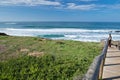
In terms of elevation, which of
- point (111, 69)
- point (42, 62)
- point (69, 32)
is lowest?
point (69, 32)

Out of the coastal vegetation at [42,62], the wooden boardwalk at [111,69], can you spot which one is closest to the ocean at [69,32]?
the coastal vegetation at [42,62]

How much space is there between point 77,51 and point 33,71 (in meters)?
3.80

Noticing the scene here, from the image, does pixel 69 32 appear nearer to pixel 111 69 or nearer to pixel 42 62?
pixel 42 62

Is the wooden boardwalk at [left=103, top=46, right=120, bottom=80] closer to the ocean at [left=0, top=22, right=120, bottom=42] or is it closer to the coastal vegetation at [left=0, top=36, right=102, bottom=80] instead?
the coastal vegetation at [left=0, top=36, right=102, bottom=80]

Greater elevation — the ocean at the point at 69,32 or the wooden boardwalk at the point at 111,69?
the wooden boardwalk at the point at 111,69

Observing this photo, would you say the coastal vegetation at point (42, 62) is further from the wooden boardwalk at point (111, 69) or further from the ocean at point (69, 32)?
the ocean at point (69, 32)

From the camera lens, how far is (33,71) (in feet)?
24.9

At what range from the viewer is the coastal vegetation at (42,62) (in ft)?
24.1

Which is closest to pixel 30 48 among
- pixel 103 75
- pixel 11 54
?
pixel 11 54

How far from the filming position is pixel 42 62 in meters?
8.59

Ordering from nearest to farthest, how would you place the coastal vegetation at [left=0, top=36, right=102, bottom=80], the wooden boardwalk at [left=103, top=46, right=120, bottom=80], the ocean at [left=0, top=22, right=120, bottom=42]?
the wooden boardwalk at [left=103, top=46, right=120, bottom=80] → the coastal vegetation at [left=0, top=36, right=102, bottom=80] → the ocean at [left=0, top=22, right=120, bottom=42]

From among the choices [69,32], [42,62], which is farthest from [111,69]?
[69,32]

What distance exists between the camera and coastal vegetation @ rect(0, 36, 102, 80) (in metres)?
7.34

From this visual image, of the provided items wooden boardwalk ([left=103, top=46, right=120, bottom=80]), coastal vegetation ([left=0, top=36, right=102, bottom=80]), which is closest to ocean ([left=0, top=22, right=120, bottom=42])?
coastal vegetation ([left=0, top=36, right=102, bottom=80])
